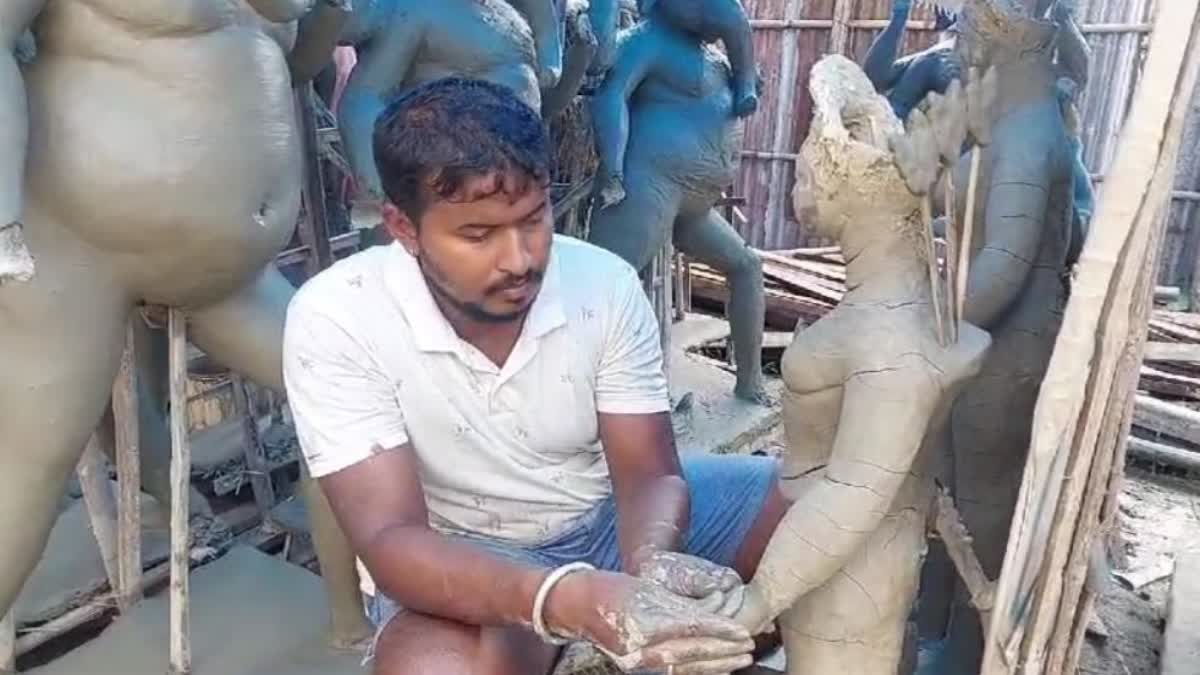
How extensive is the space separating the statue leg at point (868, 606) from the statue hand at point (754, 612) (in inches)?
→ 5.7

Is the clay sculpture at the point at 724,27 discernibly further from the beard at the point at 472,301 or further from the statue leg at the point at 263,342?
the beard at the point at 472,301

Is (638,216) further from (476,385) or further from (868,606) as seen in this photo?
(868,606)

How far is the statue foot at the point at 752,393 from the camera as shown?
13.5ft

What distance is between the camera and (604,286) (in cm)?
188

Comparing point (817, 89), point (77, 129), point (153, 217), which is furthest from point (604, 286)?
point (77, 129)

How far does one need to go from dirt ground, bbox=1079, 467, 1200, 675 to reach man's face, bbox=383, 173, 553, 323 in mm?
1901

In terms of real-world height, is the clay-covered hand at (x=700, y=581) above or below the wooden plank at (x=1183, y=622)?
above

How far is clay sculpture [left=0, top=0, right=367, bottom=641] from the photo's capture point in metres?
1.91

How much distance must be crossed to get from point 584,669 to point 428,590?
0.91m

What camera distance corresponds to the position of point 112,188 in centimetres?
194

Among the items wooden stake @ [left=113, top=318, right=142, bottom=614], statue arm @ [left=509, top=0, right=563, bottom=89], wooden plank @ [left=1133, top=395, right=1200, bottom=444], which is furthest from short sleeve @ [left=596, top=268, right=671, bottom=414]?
wooden plank @ [left=1133, top=395, right=1200, bottom=444]

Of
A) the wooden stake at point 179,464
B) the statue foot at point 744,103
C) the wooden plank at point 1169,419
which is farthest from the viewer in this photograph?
the wooden plank at point 1169,419

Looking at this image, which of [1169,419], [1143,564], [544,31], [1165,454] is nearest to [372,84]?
[544,31]

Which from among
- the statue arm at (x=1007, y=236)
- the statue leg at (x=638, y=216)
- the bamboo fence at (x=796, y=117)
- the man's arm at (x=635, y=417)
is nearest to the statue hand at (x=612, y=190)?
the statue leg at (x=638, y=216)
